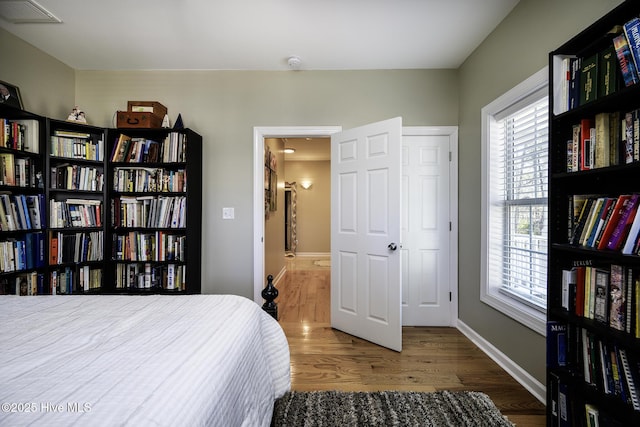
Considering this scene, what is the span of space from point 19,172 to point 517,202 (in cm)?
399

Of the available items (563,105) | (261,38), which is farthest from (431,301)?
(261,38)

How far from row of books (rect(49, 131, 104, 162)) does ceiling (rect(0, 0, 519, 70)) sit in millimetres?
815

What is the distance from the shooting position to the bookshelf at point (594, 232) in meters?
1.05

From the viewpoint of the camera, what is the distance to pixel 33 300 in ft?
4.64

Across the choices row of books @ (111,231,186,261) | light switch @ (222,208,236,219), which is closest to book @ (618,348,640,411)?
light switch @ (222,208,236,219)

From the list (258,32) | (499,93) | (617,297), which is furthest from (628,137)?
(258,32)

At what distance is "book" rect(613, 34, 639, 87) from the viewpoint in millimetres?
1021

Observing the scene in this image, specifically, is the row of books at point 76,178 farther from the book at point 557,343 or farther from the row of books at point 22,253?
the book at point 557,343

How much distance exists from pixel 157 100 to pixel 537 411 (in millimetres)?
4135

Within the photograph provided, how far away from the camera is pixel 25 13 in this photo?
7.01ft

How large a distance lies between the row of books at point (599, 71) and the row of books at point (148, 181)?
2.86 metres

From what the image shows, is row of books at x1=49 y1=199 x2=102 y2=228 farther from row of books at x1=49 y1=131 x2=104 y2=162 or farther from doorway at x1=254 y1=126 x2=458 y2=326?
doorway at x1=254 y1=126 x2=458 y2=326

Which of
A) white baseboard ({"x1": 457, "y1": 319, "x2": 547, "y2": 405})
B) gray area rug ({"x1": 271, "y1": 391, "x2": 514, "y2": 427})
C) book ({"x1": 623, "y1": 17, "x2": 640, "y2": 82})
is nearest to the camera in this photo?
book ({"x1": 623, "y1": 17, "x2": 640, "y2": 82})

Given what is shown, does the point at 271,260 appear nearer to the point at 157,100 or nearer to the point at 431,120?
the point at 157,100
